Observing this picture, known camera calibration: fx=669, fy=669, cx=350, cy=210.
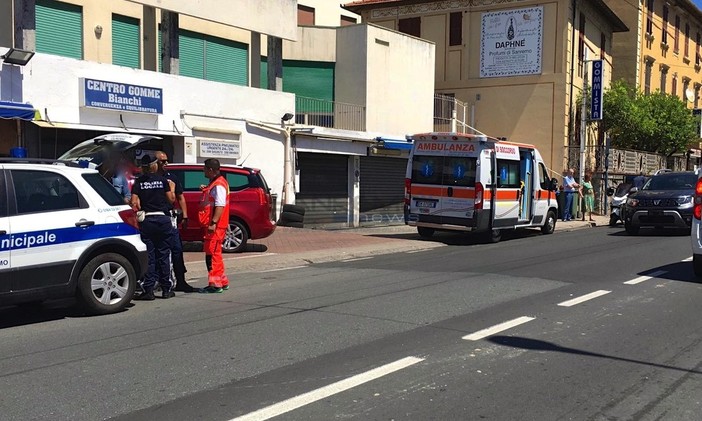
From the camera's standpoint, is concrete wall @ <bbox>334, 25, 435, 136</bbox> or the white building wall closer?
the white building wall

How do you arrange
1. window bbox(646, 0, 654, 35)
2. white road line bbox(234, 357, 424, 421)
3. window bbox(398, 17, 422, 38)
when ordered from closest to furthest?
white road line bbox(234, 357, 424, 421) < window bbox(398, 17, 422, 38) < window bbox(646, 0, 654, 35)

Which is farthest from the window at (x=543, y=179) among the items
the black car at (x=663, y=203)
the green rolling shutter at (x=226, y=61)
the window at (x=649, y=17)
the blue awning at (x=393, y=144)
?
the window at (x=649, y=17)

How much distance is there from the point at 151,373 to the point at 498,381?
2789mm

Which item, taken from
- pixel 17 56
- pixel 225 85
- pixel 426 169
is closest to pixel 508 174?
pixel 426 169

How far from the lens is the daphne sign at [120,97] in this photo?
46.9 feet

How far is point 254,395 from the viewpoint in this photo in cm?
491

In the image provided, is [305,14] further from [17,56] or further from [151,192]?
[151,192]

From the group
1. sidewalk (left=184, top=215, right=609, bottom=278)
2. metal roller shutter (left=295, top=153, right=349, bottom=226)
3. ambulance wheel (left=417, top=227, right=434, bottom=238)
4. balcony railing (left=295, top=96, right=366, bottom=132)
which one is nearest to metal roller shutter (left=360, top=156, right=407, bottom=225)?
metal roller shutter (left=295, top=153, right=349, bottom=226)

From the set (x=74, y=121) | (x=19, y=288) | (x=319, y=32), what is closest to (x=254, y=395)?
(x=19, y=288)

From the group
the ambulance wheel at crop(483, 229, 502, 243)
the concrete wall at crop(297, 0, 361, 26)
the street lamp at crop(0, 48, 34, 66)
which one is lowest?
the ambulance wheel at crop(483, 229, 502, 243)

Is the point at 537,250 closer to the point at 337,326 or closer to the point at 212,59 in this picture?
the point at 337,326

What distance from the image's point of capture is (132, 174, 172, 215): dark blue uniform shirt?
8502mm

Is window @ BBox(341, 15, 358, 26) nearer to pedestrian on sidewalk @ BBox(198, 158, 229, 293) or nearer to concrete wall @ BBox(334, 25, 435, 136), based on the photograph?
concrete wall @ BBox(334, 25, 435, 136)

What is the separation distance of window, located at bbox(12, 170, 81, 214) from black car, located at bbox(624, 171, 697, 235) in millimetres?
14735
